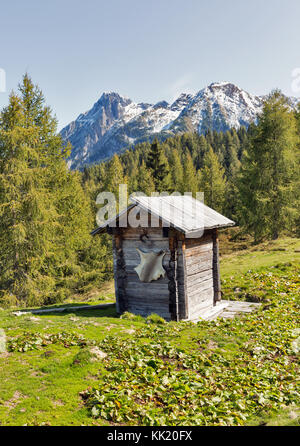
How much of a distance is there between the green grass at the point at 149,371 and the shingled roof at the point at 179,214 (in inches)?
155

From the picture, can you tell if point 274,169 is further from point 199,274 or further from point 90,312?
point 90,312

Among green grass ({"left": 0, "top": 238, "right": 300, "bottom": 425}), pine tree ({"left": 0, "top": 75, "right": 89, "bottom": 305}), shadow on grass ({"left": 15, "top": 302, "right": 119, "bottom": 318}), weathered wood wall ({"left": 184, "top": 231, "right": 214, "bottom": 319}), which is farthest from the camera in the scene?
pine tree ({"left": 0, "top": 75, "right": 89, "bottom": 305})

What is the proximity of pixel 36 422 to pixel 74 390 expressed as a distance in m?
1.20

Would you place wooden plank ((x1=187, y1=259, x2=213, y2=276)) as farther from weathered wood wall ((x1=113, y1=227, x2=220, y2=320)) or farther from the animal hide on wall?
the animal hide on wall

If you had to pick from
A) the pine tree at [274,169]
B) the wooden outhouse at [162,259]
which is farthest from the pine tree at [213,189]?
the wooden outhouse at [162,259]

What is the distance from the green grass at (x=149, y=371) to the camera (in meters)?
5.73

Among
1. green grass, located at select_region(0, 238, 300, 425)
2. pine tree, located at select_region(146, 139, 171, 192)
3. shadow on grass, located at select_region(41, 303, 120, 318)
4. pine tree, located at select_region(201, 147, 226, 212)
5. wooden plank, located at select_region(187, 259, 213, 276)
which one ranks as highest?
pine tree, located at select_region(146, 139, 171, 192)

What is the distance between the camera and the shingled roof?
12523 millimetres

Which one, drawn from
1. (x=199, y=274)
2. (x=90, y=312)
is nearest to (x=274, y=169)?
(x=199, y=274)

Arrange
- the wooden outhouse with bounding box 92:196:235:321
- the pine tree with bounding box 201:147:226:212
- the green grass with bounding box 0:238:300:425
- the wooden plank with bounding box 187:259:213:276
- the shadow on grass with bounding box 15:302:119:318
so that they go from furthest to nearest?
the pine tree with bounding box 201:147:226:212
the shadow on grass with bounding box 15:302:119:318
the wooden plank with bounding box 187:259:213:276
the wooden outhouse with bounding box 92:196:235:321
the green grass with bounding box 0:238:300:425

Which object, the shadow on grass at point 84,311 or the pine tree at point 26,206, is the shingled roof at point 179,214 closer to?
the shadow on grass at point 84,311

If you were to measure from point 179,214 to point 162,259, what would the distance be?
2.23m

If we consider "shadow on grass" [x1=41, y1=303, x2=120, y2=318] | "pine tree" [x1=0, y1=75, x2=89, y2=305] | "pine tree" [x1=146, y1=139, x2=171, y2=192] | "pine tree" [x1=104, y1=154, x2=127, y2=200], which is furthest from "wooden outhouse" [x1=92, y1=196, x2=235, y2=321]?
"pine tree" [x1=146, y1=139, x2=171, y2=192]

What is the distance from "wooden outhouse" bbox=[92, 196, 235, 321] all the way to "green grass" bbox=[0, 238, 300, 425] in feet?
4.95
